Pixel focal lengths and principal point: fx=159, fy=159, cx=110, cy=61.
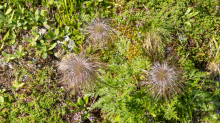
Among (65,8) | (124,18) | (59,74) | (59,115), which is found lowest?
(59,115)

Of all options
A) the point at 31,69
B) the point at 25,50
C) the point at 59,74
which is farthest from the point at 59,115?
the point at 25,50

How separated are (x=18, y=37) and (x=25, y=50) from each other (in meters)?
0.46

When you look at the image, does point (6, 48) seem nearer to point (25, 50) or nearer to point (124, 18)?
point (25, 50)

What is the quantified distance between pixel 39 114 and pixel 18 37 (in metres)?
2.34

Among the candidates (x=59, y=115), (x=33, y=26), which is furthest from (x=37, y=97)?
(x=33, y=26)

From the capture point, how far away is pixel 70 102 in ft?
14.9

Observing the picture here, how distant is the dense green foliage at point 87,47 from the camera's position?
4402 millimetres

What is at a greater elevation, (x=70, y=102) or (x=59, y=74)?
(x=59, y=74)

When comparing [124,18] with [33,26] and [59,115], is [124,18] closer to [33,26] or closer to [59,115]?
[33,26]

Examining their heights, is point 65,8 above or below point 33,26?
above

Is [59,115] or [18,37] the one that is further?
[18,37]

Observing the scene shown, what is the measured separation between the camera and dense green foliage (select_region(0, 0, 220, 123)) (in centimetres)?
440

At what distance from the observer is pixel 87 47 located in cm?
439

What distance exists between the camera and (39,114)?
427 cm
